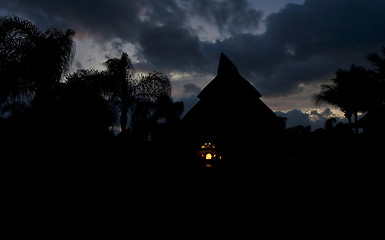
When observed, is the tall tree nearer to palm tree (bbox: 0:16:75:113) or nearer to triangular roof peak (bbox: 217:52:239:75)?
palm tree (bbox: 0:16:75:113)

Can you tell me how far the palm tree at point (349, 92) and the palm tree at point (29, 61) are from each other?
2164 cm

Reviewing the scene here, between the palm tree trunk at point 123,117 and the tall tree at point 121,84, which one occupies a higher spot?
the tall tree at point 121,84

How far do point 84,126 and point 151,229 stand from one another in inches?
153

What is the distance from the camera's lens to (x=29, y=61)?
8.62 meters

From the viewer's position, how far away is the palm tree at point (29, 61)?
8.34 metres

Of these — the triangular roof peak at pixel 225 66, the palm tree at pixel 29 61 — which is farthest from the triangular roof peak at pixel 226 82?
the palm tree at pixel 29 61

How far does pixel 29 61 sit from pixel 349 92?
2315 cm

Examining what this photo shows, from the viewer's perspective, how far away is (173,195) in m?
6.37

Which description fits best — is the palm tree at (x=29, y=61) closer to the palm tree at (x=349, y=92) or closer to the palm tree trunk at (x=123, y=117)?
the palm tree trunk at (x=123, y=117)

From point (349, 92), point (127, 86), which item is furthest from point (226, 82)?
point (349, 92)

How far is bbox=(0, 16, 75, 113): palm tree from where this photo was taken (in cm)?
834

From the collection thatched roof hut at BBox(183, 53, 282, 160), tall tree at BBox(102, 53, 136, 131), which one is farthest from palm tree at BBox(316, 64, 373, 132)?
tall tree at BBox(102, 53, 136, 131)

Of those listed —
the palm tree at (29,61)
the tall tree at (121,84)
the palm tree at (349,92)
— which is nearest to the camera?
the palm tree at (29,61)

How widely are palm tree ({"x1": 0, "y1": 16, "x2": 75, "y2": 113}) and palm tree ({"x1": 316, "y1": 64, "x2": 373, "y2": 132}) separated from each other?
852 inches
